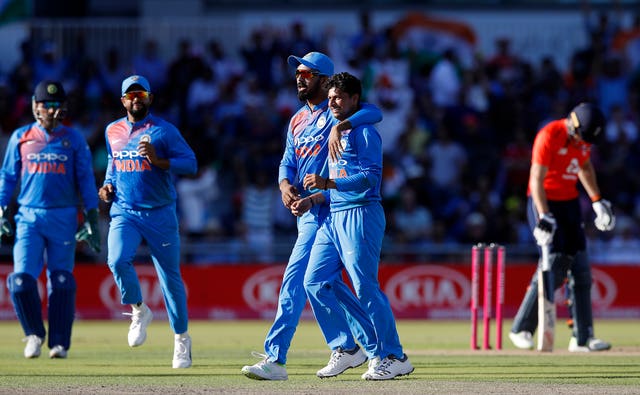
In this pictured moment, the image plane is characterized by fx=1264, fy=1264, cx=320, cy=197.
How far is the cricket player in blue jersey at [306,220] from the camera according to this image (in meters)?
9.70

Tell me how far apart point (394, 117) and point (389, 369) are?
12989 millimetres

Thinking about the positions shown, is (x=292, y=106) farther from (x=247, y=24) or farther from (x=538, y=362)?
Answer: (x=538, y=362)

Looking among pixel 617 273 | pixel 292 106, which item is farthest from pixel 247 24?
pixel 617 273

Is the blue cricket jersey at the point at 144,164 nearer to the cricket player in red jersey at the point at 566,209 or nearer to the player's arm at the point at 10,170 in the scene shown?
the player's arm at the point at 10,170

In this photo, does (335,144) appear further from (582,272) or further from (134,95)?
(582,272)

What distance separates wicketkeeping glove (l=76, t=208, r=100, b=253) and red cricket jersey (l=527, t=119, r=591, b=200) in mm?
4385

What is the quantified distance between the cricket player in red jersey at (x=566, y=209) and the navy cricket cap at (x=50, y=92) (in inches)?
185

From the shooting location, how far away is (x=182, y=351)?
11.0m

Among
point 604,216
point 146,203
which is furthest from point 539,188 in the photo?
point 146,203

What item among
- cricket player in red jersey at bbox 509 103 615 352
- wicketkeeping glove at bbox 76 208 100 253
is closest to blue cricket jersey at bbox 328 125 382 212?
cricket player in red jersey at bbox 509 103 615 352

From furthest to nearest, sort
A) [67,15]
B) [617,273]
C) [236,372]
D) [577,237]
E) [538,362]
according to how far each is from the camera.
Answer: [67,15], [617,273], [577,237], [538,362], [236,372]

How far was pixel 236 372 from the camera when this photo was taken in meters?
10.6

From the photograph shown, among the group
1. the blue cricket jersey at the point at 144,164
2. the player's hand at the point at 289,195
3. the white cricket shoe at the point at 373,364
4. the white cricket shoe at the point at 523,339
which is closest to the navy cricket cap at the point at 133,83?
the blue cricket jersey at the point at 144,164

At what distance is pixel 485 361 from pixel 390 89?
11247 mm
